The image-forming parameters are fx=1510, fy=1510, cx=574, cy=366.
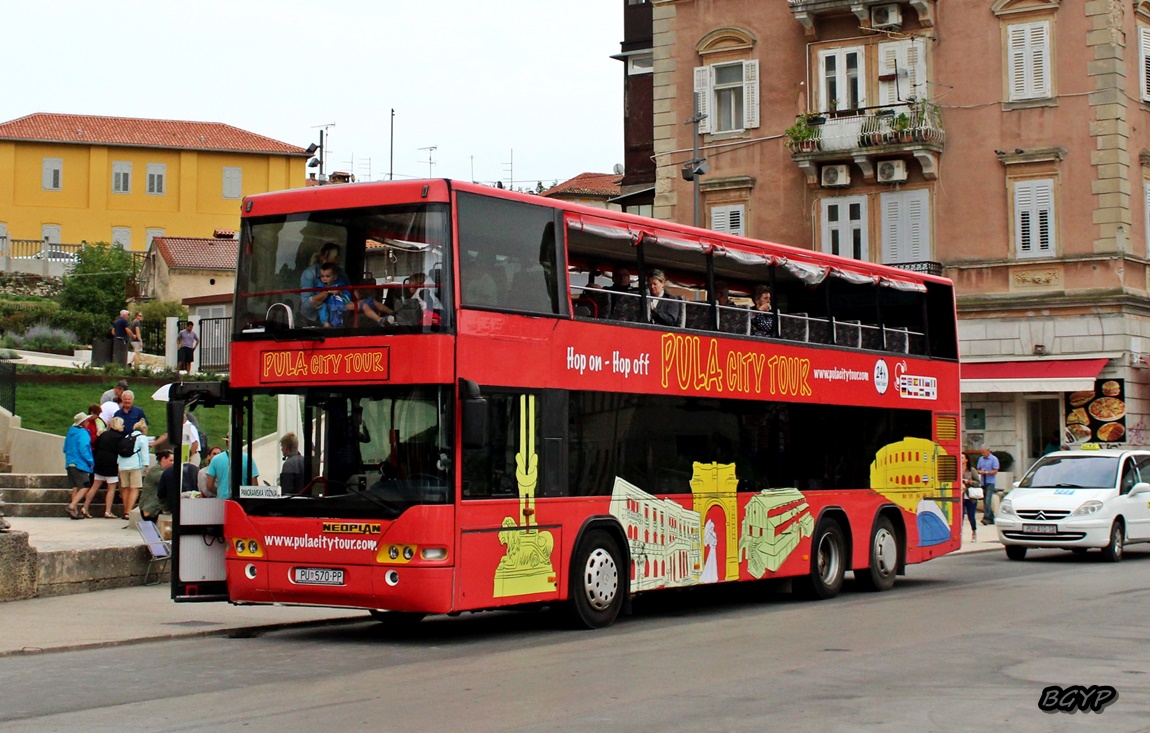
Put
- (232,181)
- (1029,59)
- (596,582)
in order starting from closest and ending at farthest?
(596,582), (1029,59), (232,181)

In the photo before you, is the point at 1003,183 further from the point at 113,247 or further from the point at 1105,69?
the point at 113,247

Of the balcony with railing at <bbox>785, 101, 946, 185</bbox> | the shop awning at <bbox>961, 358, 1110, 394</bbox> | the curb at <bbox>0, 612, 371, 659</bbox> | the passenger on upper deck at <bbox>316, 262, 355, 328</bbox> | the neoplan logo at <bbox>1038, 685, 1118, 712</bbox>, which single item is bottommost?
the neoplan logo at <bbox>1038, 685, 1118, 712</bbox>

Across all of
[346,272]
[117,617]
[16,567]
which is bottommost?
[117,617]

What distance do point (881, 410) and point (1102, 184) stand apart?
20108 millimetres

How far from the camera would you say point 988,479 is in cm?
3300

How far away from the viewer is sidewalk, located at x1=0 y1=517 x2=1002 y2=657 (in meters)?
13.6

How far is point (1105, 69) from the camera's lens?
1467 inches

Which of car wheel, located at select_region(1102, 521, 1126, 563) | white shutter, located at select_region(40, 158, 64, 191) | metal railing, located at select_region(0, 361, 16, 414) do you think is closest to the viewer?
car wheel, located at select_region(1102, 521, 1126, 563)

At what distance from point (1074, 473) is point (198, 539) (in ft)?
55.0

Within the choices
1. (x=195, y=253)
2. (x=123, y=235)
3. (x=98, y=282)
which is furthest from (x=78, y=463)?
(x=123, y=235)

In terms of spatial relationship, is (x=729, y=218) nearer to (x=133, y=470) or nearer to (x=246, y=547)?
(x=133, y=470)

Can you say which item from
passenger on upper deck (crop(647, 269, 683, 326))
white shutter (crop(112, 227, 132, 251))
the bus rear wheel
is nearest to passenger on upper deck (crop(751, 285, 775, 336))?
passenger on upper deck (crop(647, 269, 683, 326))

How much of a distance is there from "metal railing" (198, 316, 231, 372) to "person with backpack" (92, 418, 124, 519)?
17538 millimetres

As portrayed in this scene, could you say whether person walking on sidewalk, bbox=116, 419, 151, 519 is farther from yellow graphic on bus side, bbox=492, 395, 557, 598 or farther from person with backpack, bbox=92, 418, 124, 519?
yellow graphic on bus side, bbox=492, 395, 557, 598
